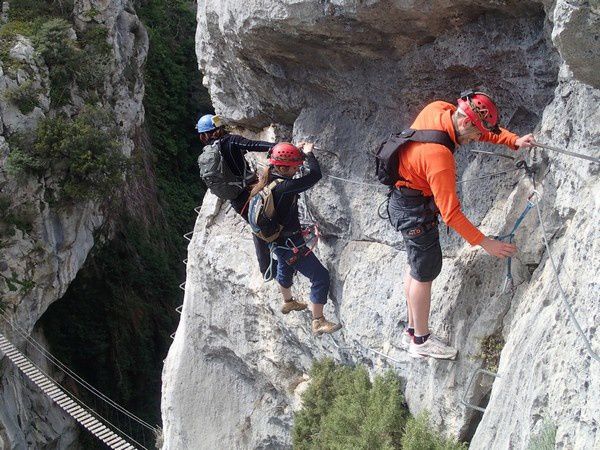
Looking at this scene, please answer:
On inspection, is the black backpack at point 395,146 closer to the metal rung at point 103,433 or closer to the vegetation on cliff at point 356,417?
the vegetation on cliff at point 356,417


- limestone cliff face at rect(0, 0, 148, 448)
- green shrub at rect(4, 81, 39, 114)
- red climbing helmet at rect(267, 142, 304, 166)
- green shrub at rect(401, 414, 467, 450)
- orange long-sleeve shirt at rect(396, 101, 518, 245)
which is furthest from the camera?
green shrub at rect(4, 81, 39, 114)

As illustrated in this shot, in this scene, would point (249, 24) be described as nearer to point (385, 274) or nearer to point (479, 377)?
point (385, 274)

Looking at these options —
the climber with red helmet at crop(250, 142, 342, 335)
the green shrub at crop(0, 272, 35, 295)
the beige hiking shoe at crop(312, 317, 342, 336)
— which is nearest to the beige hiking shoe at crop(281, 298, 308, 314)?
the climber with red helmet at crop(250, 142, 342, 335)

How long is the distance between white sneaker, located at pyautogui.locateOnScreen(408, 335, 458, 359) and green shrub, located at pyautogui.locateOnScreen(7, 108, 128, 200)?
10139mm

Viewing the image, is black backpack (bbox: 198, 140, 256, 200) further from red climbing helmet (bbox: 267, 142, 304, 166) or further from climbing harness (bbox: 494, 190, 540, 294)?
climbing harness (bbox: 494, 190, 540, 294)

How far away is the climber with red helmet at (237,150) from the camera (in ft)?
19.1

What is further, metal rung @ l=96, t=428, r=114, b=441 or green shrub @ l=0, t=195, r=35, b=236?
green shrub @ l=0, t=195, r=35, b=236

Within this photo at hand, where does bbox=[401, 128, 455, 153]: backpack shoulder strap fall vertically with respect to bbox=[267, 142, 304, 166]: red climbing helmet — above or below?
above

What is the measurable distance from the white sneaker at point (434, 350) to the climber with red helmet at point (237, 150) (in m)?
1.70

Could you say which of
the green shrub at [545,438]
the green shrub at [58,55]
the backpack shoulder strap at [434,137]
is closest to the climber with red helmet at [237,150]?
the backpack shoulder strap at [434,137]

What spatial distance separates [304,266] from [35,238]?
9121 millimetres

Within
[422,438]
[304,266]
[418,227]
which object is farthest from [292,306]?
[418,227]

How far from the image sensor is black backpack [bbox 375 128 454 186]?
13.4 feet

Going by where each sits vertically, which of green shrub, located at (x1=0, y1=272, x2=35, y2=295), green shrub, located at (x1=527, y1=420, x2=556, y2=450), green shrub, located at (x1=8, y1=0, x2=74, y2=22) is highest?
green shrub, located at (x1=8, y1=0, x2=74, y2=22)
